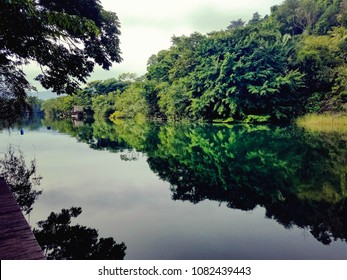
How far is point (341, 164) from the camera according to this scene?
9.87 metres

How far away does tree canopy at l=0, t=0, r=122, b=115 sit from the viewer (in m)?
8.28

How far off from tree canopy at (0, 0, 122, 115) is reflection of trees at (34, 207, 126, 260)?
510 centimetres

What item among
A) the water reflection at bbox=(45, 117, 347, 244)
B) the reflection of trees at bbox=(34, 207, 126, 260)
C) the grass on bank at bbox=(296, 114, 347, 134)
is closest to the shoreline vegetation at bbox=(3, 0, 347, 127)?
the grass on bank at bbox=(296, 114, 347, 134)

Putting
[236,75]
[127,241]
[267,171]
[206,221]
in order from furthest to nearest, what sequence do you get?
[236,75] < [267,171] < [206,221] < [127,241]

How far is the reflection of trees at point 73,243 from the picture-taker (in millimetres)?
4258

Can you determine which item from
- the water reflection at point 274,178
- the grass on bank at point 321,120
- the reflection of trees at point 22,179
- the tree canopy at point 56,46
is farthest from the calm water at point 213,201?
the grass on bank at point 321,120

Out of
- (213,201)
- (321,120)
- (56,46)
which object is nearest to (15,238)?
(213,201)

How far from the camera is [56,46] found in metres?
10.8

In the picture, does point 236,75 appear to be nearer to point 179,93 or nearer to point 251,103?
point 251,103

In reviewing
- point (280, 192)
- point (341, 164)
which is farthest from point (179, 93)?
point (280, 192)

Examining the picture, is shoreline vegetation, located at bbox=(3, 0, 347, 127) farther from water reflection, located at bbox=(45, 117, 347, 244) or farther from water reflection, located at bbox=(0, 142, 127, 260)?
water reflection, located at bbox=(0, 142, 127, 260)

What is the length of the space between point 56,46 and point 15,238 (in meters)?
8.65

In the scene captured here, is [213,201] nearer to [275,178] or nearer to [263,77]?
[275,178]

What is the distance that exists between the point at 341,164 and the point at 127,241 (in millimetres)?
8150
